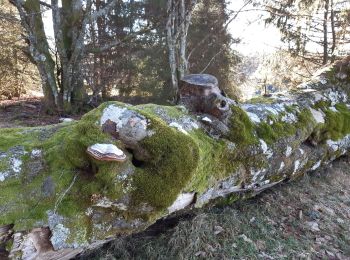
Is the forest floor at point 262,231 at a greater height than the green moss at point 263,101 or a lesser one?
lesser

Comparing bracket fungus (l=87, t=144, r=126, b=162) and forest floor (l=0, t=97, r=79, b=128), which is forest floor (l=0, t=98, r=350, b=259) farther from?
forest floor (l=0, t=97, r=79, b=128)

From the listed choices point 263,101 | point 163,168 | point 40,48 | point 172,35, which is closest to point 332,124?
point 263,101

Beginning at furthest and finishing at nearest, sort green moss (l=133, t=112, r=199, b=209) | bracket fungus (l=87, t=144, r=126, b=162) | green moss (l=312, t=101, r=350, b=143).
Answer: green moss (l=312, t=101, r=350, b=143)
green moss (l=133, t=112, r=199, b=209)
bracket fungus (l=87, t=144, r=126, b=162)

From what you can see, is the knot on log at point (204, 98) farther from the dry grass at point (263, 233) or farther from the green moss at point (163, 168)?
the dry grass at point (263, 233)

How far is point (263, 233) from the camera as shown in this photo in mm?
3754

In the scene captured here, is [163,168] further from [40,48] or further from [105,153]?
Answer: [40,48]

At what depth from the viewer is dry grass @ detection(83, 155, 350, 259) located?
10.5 feet

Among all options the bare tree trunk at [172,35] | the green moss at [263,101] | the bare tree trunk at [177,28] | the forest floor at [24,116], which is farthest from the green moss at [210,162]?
the bare tree trunk at [177,28]

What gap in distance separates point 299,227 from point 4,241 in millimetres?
3691

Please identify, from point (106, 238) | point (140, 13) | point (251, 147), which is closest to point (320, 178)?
point (251, 147)

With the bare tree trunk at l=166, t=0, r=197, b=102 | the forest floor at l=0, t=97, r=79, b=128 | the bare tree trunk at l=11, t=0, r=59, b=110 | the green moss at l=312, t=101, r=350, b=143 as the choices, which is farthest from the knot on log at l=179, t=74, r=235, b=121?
the bare tree trunk at l=11, t=0, r=59, b=110

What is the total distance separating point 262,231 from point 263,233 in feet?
0.11

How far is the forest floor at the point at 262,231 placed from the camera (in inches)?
127

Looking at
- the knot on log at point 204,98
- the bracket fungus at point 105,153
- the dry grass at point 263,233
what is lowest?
the dry grass at point 263,233
